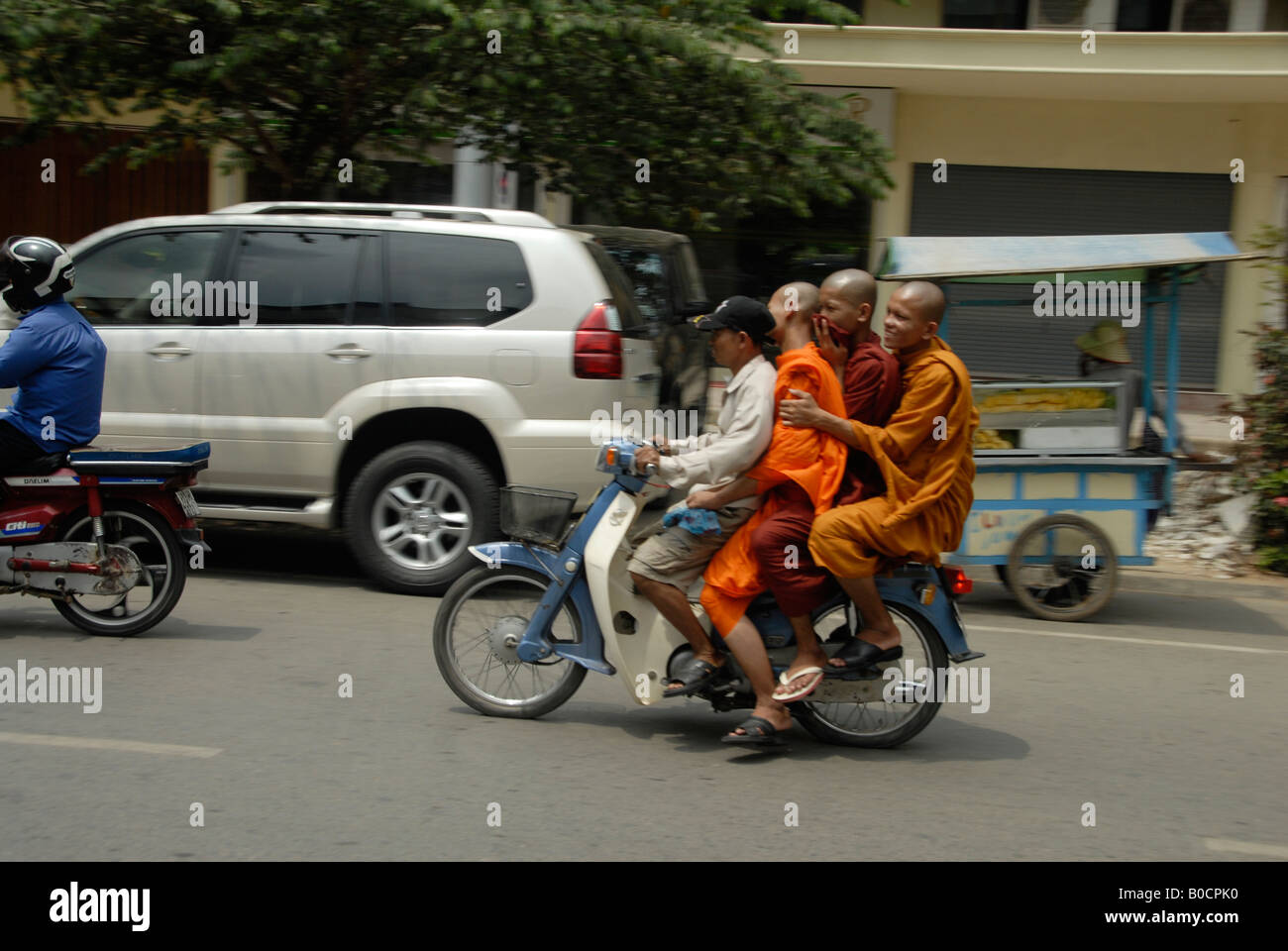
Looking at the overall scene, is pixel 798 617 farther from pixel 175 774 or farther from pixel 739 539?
pixel 175 774

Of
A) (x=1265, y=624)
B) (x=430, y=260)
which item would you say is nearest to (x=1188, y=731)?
(x=1265, y=624)

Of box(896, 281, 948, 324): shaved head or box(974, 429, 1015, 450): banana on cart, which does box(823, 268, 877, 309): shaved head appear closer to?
box(896, 281, 948, 324): shaved head

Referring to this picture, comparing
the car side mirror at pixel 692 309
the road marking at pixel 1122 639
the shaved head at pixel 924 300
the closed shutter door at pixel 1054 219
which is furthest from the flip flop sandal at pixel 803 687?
the closed shutter door at pixel 1054 219

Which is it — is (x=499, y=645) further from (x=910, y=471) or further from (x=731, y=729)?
(x=910, y=471)

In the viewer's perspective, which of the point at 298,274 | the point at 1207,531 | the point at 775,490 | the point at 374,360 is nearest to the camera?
the point at 775,490

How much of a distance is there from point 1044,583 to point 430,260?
390 cm

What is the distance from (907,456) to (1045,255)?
321cm

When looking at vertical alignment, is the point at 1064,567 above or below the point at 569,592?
below

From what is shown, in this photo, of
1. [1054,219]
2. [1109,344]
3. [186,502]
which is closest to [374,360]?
[186,502]

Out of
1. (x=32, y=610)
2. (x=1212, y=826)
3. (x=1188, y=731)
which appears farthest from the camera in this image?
(x=32, y=610)

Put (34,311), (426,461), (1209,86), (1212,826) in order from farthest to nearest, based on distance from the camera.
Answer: (1209,86) → (426,461) → (34,311) → (1212,826)

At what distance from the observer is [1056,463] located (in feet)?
24.0

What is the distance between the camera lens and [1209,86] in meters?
15.1

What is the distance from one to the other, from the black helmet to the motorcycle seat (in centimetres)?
72
